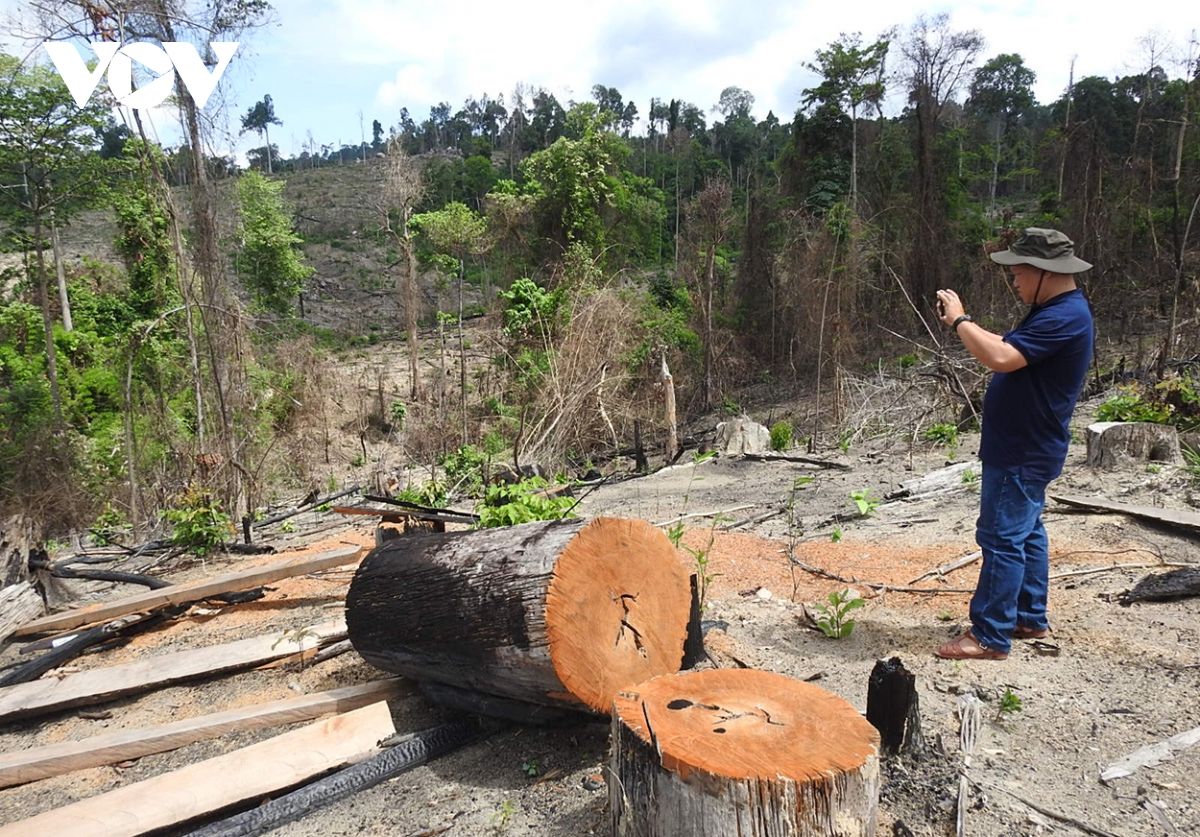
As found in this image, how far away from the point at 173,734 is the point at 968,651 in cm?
352

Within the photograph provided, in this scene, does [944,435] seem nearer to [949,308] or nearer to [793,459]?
[793,459]

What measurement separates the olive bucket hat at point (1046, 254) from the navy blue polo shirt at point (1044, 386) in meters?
0.13

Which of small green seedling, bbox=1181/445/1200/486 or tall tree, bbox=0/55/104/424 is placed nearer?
small green seedling, bbox=1181/445/1200/486

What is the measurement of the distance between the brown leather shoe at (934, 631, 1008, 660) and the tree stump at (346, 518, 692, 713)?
123cm

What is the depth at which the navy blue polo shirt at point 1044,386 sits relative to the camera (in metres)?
2.92

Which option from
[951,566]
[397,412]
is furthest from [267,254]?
[951,566]

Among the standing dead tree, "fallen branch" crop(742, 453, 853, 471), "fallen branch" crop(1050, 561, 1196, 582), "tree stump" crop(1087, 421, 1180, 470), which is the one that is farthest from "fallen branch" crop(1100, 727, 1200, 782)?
the standing dead tree

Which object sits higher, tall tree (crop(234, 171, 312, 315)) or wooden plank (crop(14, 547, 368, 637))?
tall tree (crop(234, 171, 312, 315))

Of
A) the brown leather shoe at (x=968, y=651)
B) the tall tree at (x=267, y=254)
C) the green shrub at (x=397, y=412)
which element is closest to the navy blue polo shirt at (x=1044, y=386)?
the brown leather shoe at (x=968, y=651)

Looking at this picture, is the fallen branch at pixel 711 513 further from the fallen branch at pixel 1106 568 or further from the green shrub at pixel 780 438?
the green shrub at pixel 780 438

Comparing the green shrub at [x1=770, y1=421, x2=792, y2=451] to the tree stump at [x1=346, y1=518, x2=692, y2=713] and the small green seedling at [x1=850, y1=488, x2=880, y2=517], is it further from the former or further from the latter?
the tree stump at [x1=346, y1=518, x2=692, y2=713]

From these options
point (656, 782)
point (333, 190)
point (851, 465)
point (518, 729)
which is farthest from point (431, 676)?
point (333, 190)

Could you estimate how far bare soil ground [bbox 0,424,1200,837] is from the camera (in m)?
2.35

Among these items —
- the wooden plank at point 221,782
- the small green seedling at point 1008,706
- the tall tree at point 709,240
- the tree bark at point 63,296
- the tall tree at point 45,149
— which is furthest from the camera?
the tree bark at point 63,296
